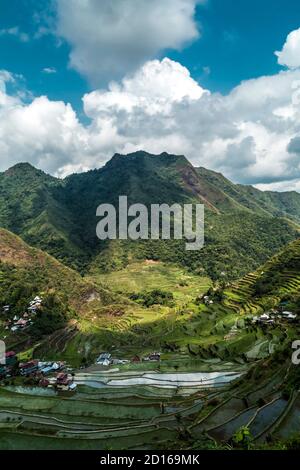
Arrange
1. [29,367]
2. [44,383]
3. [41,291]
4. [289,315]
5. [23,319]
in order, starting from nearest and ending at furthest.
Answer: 1. [44,383]
2. [29,367]
3. [289,315]
4. [23,319]
5. [41,291]

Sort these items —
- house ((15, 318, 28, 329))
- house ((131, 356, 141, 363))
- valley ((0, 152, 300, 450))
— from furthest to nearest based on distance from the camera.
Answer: house ((15, 318, 28, 329)), house ((131, 356, 141, 363)), valley ((0, 152, 300, 450))

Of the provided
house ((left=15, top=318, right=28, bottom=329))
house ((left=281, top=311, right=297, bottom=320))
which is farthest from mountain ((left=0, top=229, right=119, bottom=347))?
house ((left=281, top=311, right=297, bottom=320))

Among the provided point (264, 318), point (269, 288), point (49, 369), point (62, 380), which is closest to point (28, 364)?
point (49, 369)

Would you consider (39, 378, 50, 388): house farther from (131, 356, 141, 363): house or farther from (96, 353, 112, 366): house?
(131, 356, 141, 363): house

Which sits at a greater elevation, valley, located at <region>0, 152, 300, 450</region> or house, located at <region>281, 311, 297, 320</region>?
house, located at <region>281, 311, 297, 320</region>

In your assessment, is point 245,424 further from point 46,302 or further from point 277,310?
point 46,302

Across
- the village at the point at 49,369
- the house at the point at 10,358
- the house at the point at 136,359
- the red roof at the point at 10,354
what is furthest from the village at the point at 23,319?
the house at the point at 136,359

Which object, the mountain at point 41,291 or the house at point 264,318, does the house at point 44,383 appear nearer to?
the mountain at point 41,291

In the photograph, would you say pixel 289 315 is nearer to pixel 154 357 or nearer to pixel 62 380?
pixel 154 357

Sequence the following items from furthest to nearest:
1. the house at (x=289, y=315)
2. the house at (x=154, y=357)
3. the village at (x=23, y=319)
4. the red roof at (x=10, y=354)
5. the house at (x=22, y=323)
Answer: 1. the house at (x=22, y=323)
2. the village at (x=23, y=319)
3. the red roof at (x=10, y=354)
4. the house at (x=154, y=357)
5. the house at (x=289, y=315)

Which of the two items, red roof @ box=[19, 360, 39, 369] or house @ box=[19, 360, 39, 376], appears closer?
house @ box=[19, 360, 39, 376]

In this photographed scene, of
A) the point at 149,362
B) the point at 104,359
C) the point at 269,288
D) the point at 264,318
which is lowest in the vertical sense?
the point at 104,359

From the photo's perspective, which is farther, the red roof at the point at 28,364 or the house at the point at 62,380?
the red roof at the point at 28,364

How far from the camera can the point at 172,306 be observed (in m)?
128
